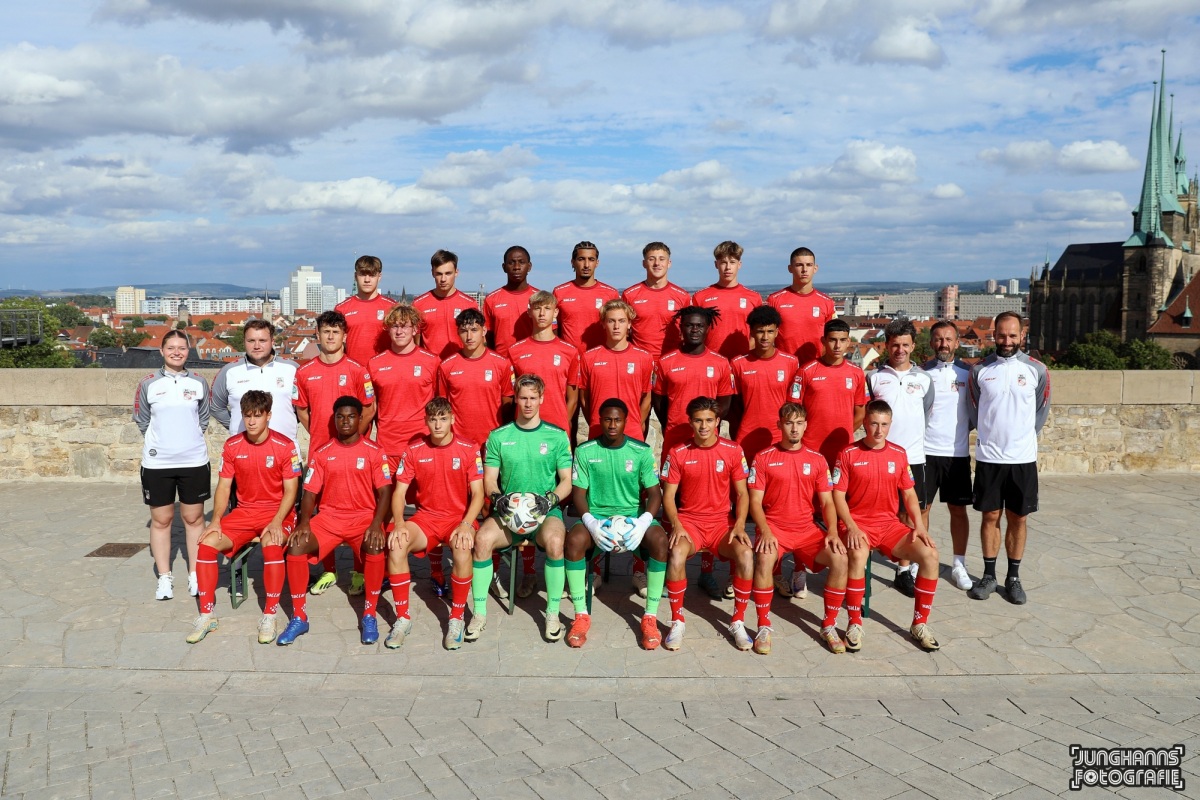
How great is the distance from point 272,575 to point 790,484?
306cm

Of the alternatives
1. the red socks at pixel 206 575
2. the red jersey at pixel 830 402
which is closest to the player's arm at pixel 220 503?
the red socks at pixel 206 575

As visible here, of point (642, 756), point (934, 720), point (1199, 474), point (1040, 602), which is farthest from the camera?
point (1199, 474)

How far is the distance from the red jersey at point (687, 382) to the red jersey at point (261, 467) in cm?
236

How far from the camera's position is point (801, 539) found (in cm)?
534

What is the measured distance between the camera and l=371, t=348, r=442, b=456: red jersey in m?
5.91

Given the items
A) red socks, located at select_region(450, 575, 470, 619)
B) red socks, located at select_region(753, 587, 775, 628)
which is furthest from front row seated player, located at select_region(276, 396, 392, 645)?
red socks, located at select_region(753, 587, 775, 628)

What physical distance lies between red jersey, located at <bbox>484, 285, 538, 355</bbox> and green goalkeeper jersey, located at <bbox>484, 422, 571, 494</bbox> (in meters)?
1.03

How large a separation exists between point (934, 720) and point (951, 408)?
267 centimetres

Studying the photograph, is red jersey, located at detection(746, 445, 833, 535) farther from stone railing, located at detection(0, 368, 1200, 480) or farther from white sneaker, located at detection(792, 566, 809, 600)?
stone railing, located at detection(0, 368, 1200, 480)

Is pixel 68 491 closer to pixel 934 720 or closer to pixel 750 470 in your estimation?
pixel 750 470

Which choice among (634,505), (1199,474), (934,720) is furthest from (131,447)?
(1199,474)

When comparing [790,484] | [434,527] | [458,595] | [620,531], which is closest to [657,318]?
[790,484]

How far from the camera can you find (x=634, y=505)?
216 inches

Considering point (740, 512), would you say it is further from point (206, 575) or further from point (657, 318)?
point (206, 575)
